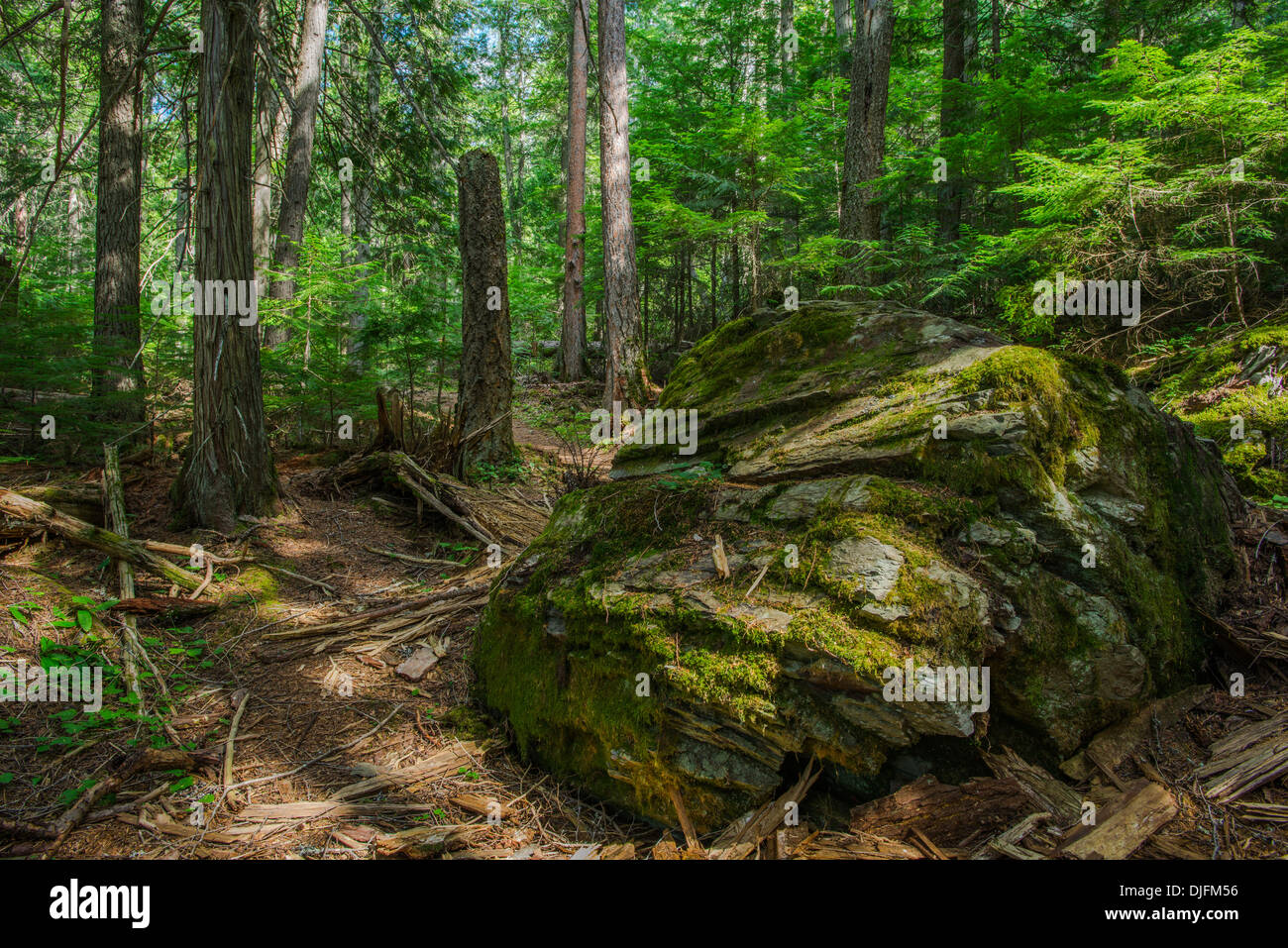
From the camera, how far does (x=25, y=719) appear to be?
300 cm

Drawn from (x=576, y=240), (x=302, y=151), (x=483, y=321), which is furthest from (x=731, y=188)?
(x=302, y=151)

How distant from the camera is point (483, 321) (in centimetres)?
708

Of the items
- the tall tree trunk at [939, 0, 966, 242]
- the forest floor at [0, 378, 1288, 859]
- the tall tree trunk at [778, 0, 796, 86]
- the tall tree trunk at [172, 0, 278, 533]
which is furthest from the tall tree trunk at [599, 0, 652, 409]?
the tall tree trunk at [778, 0, 796, 86]

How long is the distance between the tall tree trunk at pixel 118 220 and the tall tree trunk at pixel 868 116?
9.60m

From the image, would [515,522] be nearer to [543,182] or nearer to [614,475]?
[614,475]

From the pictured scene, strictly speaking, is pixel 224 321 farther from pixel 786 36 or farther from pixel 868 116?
pixel 786 36

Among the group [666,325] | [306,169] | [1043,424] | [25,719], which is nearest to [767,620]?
[1043,424]

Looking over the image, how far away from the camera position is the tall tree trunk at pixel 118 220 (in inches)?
267

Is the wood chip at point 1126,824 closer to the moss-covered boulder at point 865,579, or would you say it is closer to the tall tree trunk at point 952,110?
the moss-covered boulder at point 865,579

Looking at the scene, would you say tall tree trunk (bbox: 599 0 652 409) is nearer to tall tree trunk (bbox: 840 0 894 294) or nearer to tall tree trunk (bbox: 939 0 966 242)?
tall tree trunk (bbox: 840 0 894 294)

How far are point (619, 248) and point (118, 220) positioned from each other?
20.6 ft

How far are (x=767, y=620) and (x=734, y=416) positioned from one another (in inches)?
77.6

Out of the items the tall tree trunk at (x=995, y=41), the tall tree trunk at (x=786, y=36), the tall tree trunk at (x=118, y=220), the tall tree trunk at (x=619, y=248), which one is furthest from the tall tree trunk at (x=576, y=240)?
the tall tree trunk at (x=995, y=41)

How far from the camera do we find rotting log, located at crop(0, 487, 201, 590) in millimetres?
4184
